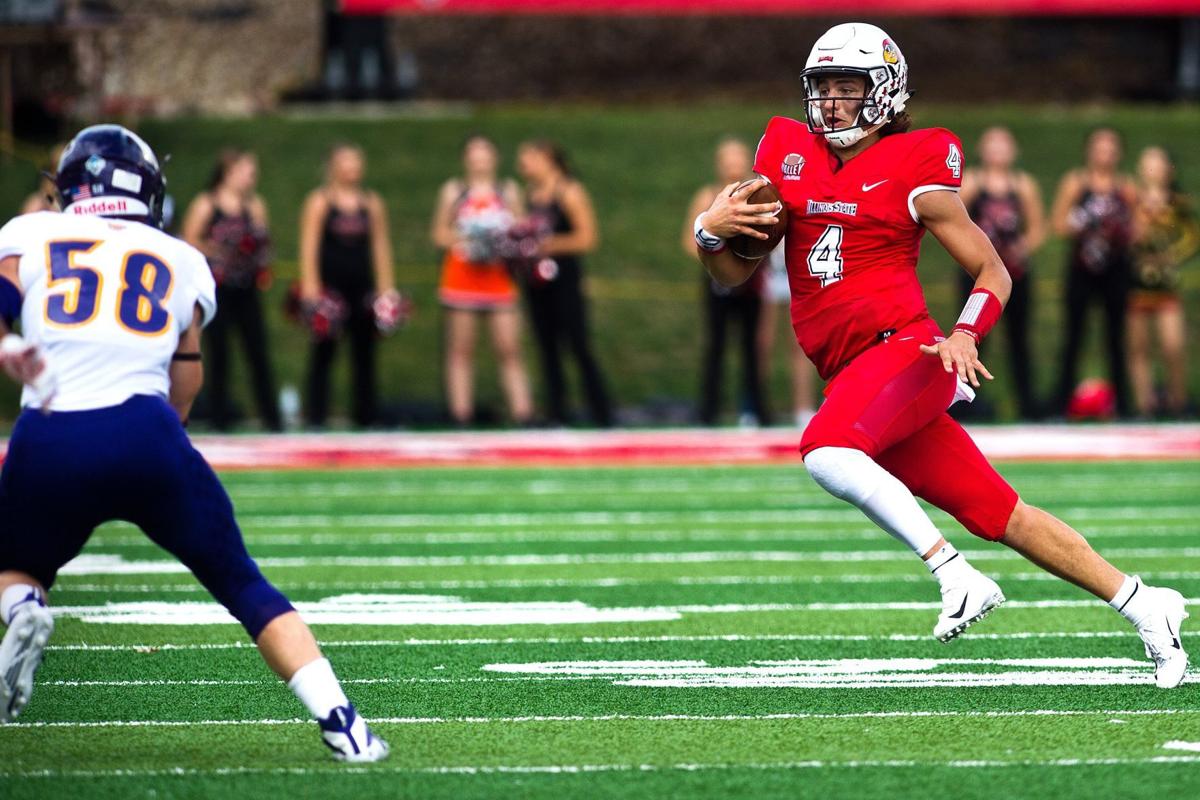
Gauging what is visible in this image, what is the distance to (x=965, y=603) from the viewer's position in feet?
17.3

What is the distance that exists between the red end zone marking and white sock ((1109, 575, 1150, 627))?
6.44 metres

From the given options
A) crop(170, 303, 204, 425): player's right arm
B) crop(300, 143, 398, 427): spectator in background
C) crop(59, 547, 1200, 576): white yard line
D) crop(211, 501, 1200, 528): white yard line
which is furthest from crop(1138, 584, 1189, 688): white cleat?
crop(300, 143, 398, 427): spectator in background

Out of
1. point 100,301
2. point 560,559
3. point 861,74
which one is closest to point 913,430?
point 861,74

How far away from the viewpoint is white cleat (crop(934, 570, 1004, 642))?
17.3 ft

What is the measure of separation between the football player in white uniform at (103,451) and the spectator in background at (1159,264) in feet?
34.6

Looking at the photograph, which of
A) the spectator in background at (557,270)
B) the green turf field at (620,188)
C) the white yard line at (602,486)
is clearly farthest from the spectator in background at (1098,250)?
the spectator in background at (557,270)

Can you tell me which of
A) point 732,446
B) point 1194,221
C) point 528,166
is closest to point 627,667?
point 732,446

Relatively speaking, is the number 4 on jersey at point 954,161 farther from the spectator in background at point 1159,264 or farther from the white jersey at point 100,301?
the spectator in background at point 1159,264

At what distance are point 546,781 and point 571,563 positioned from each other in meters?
3.87

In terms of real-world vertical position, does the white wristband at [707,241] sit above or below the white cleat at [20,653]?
above

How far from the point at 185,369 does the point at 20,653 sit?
0.77 metres

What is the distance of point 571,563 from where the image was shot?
8.33 m

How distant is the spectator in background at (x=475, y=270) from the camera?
13.3 metres

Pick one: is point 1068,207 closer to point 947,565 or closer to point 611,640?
point 611,640
